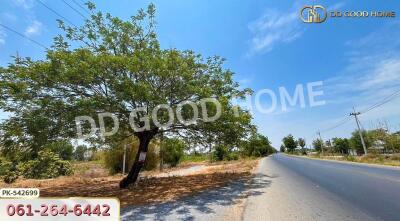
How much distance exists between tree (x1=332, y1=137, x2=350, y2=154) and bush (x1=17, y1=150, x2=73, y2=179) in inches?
3763

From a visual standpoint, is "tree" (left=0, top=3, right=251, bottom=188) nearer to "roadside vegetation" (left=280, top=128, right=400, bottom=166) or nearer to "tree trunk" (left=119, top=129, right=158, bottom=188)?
"tree trunk" (left=119, top=129, right=158, bottom=188)

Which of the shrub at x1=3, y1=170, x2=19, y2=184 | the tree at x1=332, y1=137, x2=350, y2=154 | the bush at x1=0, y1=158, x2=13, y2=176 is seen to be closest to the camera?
the shrub at x1=3, y1=170, x2=19, y2=184

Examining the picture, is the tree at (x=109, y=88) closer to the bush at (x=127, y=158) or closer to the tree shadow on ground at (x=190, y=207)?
the tree shadow on ground at (x=190, y=207)

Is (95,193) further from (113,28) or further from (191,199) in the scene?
(113,28)

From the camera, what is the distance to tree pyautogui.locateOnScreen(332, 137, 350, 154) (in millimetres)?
101644

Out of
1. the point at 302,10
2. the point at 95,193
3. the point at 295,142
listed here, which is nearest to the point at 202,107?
the point at 95,193

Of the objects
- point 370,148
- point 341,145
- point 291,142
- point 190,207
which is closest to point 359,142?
point 370,148

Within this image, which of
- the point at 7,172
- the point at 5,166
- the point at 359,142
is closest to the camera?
the point at 7,172

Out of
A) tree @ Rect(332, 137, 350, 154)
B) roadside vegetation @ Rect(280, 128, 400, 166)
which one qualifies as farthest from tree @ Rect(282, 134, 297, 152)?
tree @ Rect(332, 137, 350, 154)

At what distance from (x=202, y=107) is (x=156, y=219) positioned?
21.4 feet

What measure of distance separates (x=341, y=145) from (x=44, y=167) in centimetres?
9977

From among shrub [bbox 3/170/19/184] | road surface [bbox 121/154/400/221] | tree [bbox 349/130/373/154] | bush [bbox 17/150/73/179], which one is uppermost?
tree [bbox 349/130/373/154]

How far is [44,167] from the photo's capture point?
27484 millimetres

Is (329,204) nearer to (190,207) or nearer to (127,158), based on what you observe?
(190,207)
